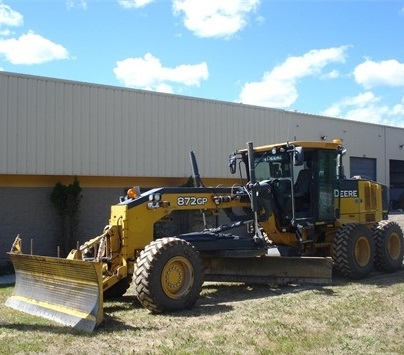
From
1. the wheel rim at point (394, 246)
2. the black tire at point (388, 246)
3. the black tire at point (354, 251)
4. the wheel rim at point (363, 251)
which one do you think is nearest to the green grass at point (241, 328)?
the black tire at point (354, 251)

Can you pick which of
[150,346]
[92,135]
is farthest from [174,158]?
[150,346]

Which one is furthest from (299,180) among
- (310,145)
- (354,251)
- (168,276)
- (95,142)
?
(95,142)

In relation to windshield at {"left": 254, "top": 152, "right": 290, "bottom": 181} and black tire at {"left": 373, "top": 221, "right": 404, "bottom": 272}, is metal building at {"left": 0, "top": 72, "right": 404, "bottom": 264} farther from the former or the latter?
black tire at {"left": 373, "top": 221, "right": 404, "bottom": 272}

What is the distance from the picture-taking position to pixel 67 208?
1733 centimetres

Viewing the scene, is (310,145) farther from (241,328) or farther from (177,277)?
(241,328)

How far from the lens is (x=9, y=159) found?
53.0 ft

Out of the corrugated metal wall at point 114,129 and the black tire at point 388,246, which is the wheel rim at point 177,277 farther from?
the corrugated metal wall at point 114,129

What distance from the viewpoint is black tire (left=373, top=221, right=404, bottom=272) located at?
40.7 feet

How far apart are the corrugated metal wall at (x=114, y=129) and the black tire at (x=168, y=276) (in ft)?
30.1

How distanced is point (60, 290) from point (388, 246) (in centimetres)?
750

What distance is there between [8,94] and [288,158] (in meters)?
8.85

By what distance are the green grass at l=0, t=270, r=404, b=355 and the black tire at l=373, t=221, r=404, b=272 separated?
2.57 meters

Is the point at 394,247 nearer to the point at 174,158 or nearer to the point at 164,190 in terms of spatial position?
the point at 164,190

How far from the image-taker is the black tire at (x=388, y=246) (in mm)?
12398
